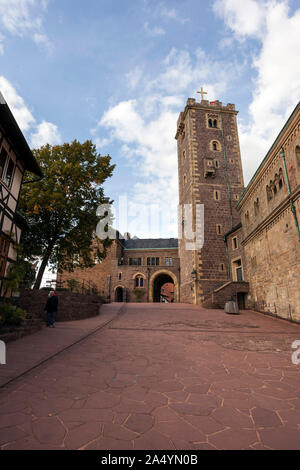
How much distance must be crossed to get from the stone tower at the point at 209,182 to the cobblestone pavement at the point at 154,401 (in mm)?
18104

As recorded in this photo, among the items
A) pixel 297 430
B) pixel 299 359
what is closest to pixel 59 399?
pixel 297 430

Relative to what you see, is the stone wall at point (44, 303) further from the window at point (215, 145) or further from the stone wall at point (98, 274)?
the window at point (215, 145)

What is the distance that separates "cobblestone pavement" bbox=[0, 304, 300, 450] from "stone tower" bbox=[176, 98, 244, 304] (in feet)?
59.4

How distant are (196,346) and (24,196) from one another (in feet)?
40.5

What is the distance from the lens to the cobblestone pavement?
8.18ft

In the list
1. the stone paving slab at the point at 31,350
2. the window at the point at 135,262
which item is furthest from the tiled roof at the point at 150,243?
the stone paving slab at the point at 31,350

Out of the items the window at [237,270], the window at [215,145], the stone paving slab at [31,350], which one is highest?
the window at [215,145]

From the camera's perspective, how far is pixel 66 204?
14734 millimetres

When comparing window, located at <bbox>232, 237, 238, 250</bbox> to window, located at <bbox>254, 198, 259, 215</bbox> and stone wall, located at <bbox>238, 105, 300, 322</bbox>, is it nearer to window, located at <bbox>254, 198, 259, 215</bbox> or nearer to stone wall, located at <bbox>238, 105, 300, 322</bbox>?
stone wall, located at <bbox>238, 105, 300, 322</bbox>

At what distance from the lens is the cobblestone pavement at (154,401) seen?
8.18 ft

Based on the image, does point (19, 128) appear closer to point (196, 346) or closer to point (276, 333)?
point (196, 346)

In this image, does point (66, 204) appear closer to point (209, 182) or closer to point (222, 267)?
point (222, 267)

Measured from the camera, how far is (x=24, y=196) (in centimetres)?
1412
